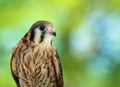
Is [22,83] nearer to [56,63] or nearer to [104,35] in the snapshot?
[56,63]

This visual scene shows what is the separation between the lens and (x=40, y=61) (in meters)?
0.70

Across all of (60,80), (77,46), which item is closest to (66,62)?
(77,46)

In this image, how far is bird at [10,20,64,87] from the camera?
27.2 inches

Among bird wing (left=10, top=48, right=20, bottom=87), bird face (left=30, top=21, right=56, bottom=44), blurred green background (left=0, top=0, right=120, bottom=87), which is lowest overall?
bird wing (left=10, top=48, right=20, bottom=87)

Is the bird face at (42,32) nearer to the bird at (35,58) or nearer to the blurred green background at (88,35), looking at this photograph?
the bird at (35,58)

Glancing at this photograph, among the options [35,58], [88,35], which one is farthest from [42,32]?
[88,35]

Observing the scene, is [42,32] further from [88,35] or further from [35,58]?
[88,35]

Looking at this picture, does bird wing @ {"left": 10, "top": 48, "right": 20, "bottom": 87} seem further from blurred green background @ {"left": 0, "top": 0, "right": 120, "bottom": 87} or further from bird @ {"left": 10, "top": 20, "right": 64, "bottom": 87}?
blurred green background @ {"left": 0, "top": 0, "right": 120, "bottom": 87}

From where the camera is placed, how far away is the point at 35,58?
0.70 meters

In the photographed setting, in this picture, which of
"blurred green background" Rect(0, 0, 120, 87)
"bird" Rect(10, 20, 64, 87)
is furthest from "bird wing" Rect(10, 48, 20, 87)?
"blurred green background" Rect(0, 0, 120, 87)

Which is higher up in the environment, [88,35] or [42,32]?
[88,35]

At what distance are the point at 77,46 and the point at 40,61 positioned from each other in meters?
1.86

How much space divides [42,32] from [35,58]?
42 millimetres

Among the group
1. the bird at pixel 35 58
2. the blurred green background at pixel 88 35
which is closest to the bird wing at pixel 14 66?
the bird at pixel 35 58
